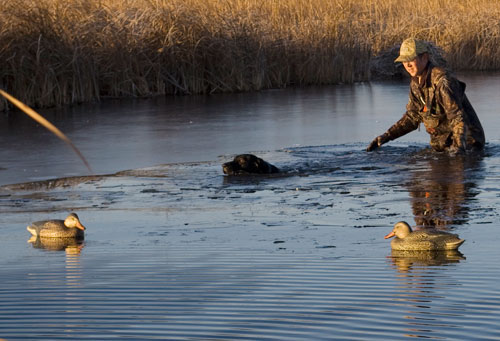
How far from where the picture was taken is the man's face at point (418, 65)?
34.1 feet

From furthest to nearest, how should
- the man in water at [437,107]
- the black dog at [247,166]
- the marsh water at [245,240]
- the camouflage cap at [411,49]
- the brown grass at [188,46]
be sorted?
the brown grass at [188,46] → the man in water at [437,107] → the camouflage cap at [411,49] → the black dog at [247,166] → the marsh water at [245,240]

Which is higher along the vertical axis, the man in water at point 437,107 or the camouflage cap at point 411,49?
the camouflage cap at point 411,49

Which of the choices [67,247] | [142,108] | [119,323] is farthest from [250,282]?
[142,108]

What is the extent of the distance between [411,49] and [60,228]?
15.7ft

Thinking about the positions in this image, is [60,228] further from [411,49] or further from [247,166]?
[411,49]

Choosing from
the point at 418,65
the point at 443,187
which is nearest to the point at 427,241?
the point at 443,187

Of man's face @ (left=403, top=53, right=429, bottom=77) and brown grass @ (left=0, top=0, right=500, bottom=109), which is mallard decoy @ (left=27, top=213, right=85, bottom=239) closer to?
man's face @ (left=403, top=53, right=429, bottom=77)

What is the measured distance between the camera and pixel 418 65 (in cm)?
1047

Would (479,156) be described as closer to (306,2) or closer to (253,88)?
(253,88)

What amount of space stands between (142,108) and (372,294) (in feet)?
43.0

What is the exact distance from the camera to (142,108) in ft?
57.7

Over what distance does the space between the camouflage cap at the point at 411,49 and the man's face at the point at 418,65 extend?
10 centimetres

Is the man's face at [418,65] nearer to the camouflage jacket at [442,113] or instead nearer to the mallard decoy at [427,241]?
the camouflage jacket at [442,113]

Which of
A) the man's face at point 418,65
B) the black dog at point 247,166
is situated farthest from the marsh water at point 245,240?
the man's face at point 418,65
